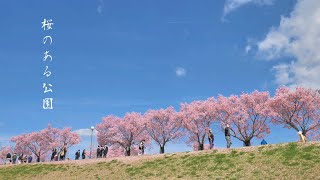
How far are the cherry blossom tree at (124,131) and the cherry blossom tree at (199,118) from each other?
10.8 meters

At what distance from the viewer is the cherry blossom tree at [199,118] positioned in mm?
74625

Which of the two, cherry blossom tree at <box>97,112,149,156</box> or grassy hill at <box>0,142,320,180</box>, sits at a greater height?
cherry blossom tree at <box>97,112,149,156</box>

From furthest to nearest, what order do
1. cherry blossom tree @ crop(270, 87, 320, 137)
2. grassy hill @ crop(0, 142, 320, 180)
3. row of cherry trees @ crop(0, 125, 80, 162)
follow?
row of cherry trees @ crop(0, 125, 80, 162), cherry blossom tree @ crop(270, 87, 320, 137), grassy hill @ crop(0, 142, 320, 180)

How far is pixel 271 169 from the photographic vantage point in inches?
1049

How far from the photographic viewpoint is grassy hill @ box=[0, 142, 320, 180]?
26.4 metres

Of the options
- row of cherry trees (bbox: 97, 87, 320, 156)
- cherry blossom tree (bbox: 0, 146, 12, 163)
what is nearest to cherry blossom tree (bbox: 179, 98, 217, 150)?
row of cherry trees (bbox: 97, 87, 320, 156)

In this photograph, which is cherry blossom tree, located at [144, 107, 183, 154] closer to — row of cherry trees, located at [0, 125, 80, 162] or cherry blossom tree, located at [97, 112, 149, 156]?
cherry blossom tree, located at [97, 112, 149, 156]

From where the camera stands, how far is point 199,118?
249 feet

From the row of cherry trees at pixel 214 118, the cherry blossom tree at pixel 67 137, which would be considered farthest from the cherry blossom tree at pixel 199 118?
the cherry blossom tree at pixel 67 137

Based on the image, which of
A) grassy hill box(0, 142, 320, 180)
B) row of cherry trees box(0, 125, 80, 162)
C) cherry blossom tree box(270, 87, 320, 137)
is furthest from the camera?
row of cherry trees box(0, 125, 80, 162)

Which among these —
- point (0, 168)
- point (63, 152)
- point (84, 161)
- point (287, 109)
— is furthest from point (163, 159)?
point (287, 109)

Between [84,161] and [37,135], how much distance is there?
6210 cm

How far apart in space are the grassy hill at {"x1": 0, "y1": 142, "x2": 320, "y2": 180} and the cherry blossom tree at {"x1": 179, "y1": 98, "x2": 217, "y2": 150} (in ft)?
123

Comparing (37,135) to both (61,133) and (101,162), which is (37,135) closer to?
(61,133)
